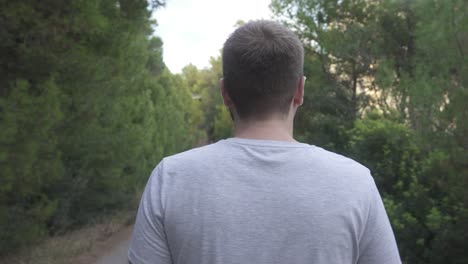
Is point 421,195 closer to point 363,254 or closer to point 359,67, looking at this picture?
point 363,254

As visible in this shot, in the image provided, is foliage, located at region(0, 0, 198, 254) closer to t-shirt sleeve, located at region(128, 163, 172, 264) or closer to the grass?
the grass

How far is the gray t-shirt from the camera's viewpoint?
157 centimetres

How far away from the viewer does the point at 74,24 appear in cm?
941

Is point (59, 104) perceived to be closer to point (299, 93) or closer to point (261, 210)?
point (299, 93)

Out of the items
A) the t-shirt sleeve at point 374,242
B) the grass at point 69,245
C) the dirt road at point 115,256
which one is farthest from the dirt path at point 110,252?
the t-shirt sleeve at point 374,242

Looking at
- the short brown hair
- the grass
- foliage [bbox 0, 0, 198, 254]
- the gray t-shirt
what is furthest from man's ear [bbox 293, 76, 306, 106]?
the grass

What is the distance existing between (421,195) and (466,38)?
277cm

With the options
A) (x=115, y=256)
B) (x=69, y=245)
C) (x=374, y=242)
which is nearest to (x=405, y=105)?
(x=115, y=256)

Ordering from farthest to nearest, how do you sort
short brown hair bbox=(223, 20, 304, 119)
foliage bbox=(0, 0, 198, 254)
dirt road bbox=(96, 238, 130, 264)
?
dirt road bbox=(96, 238, 130, 264), foliage bbox=(0, 0, 198, 254), short brown hair bbox=(223, 20, 304, 119)

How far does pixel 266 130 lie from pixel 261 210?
0.25 m

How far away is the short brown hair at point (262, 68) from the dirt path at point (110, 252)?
11.5m

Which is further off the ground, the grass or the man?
the man

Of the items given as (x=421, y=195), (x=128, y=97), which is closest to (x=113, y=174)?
(x=128, y=97)

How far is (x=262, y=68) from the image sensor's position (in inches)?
65.9
